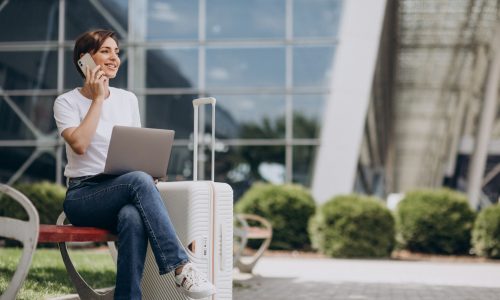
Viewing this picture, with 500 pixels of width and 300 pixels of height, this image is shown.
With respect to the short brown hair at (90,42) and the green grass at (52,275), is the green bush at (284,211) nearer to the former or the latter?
the green grass at (52,275)

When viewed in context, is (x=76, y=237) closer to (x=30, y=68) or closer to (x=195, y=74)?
(x=195, y=74)

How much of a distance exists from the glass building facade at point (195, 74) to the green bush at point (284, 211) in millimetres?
2346

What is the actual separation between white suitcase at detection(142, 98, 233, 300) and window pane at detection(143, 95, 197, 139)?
1305 centimetres

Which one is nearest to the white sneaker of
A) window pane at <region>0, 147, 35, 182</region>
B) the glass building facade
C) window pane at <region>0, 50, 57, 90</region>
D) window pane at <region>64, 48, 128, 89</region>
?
the glass building facade

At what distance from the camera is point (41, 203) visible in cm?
1405

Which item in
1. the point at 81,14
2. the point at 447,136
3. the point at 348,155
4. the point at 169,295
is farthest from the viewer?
the point at 447,136

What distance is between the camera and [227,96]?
59.6 feet

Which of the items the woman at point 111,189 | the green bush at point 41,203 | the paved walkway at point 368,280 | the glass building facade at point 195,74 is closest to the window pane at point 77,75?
the glass building facade at point 195,74

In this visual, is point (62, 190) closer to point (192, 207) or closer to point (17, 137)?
point (17, 137)

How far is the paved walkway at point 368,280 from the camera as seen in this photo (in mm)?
7500

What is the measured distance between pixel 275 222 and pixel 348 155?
3.41 m

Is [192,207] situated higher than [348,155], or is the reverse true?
[192,207]

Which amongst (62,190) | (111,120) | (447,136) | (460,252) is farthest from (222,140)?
(447,136)

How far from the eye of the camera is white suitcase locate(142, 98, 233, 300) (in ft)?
15.5
